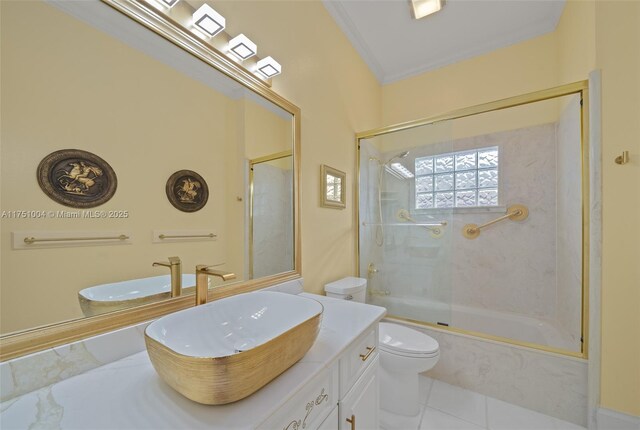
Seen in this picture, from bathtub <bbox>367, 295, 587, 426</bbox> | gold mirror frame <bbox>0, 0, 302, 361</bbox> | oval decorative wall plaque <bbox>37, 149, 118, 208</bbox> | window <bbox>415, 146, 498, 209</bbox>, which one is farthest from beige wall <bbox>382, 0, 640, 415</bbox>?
oval decorative wall plaque <bbox>37, 149, 118, 208</bbox>

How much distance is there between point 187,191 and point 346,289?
3.92 ft

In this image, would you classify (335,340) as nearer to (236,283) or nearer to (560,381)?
(236,283)

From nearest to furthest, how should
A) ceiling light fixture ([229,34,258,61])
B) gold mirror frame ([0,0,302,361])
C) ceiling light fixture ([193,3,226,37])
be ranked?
gold mirror frame ([0,0,302,361]) → ceiling light fixture ([193,3,226,37]) → ceiling light fixture ([229,34,258,61])

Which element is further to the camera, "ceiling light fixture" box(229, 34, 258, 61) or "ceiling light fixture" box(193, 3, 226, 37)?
"ceiling light fixture" box(229, 34, 258, 61)

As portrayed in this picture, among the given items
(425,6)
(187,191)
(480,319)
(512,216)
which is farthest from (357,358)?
(425,6)

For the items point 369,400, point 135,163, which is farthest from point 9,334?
point 369,400

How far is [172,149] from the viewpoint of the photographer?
903mm

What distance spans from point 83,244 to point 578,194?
2.50m

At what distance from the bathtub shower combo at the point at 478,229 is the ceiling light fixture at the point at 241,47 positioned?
1339 millimetres

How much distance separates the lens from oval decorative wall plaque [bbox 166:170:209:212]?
0.91 m

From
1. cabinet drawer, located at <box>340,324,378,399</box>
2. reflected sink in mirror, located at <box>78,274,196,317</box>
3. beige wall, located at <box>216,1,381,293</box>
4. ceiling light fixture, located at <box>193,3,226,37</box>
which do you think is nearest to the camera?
reflected sink in mirror, located at <box>78,274,196,317</box>

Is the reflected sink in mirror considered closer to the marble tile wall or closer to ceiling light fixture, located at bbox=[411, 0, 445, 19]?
the marble tile wall

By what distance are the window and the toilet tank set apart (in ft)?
3.02

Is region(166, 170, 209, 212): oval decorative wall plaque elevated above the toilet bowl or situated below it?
above
